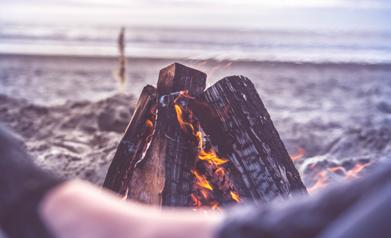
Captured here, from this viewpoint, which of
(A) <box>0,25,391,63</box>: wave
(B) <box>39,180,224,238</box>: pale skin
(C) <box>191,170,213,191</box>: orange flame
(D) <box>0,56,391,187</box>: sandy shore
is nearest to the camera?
(B) <box>39,180,224,238</box>: pale skin

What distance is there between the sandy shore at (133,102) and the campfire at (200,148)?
86 cm

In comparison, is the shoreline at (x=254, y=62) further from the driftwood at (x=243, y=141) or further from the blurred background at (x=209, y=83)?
the driftwood at (x=243, y=141)

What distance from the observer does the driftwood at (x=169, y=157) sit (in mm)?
2498

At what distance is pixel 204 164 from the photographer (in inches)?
104

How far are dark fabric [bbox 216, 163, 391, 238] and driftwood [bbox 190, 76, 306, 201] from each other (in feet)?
4.26

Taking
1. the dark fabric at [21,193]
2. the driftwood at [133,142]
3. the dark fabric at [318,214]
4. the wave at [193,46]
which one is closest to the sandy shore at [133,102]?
the driftwood at [133,142]

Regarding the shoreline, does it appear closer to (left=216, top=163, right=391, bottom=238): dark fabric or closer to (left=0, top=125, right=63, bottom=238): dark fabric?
(left=0, top=125, right=63, bottom=238): dark fabric

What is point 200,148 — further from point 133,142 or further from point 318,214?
point 318,214

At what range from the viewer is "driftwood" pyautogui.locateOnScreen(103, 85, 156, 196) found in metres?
2.68

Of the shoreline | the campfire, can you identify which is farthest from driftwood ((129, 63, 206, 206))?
the shoreline

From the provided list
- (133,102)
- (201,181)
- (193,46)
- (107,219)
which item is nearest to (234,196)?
(201,181)

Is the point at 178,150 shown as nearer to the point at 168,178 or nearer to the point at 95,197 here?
the point at 168,178

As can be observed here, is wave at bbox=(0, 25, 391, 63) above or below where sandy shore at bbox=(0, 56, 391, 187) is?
above

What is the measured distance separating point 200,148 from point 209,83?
272 cm
